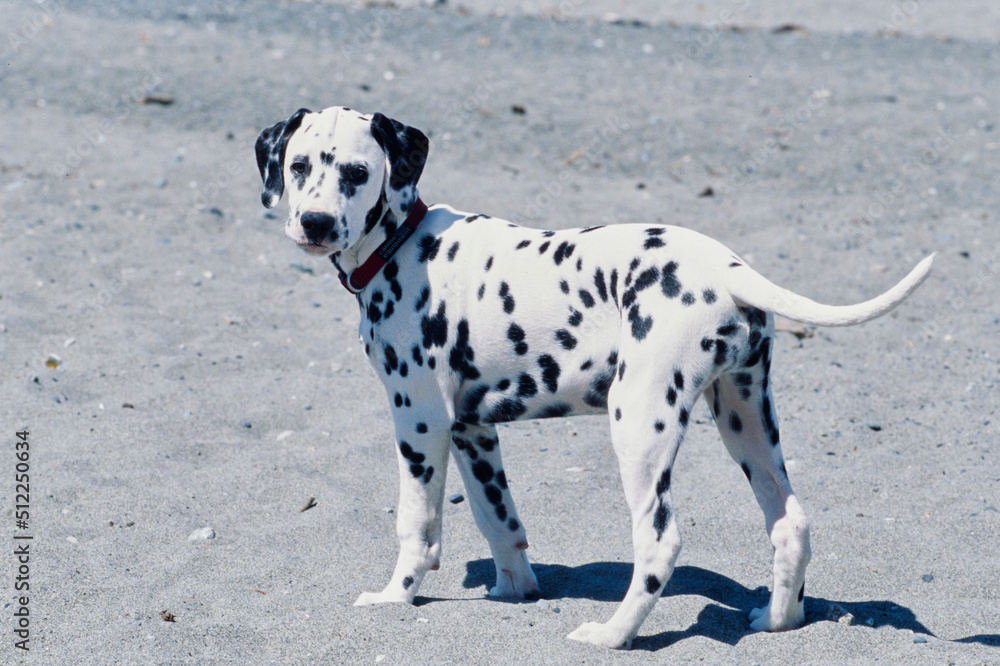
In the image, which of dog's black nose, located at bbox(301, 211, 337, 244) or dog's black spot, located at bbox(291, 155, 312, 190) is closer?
dog's black nose, located at bbox(301, 211, 337, 244)

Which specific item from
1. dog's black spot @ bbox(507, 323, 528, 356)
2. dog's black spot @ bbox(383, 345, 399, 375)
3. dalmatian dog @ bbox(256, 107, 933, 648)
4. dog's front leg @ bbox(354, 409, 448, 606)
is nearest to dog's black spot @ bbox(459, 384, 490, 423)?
dalmatian dog @ bbox(256, 107, 933, 648)

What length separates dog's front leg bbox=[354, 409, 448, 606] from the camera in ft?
15.4

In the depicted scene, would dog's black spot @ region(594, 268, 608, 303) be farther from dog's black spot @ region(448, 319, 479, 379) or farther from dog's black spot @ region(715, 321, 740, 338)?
dog's black spot @ region(448, 319, 479, 379)

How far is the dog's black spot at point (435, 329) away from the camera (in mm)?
4637

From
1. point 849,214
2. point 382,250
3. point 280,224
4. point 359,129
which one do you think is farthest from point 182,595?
point 849,214

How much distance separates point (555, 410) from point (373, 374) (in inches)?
121

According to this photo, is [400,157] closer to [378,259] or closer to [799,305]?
[378,259]

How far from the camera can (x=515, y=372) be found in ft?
14.9

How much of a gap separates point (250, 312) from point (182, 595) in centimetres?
371

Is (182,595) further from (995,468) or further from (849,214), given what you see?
(849,214)

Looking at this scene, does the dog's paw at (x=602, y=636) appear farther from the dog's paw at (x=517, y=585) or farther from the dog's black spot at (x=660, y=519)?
the dog's paw at (x=517, y=585)

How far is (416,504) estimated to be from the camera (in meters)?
4.77

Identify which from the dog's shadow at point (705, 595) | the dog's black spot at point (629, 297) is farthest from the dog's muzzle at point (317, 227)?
the dog's shadow at point (705, 595)

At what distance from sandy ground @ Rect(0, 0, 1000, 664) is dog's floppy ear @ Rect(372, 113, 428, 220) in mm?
1738
